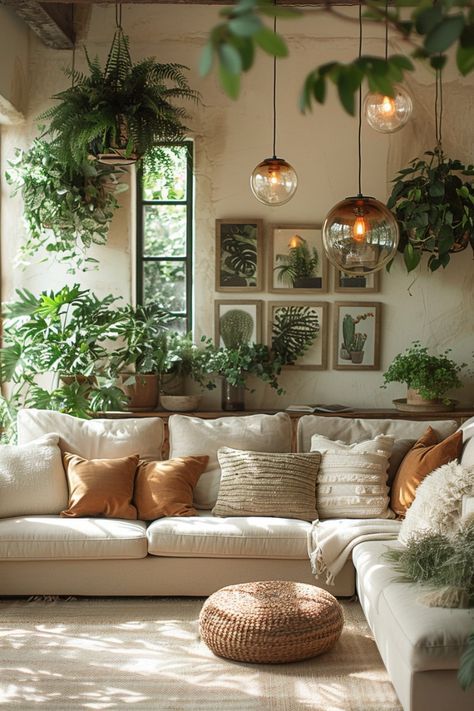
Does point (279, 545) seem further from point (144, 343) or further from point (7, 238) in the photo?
point (7, 238)

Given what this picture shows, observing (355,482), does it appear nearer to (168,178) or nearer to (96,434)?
(96,434)

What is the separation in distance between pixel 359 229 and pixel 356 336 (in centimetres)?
245

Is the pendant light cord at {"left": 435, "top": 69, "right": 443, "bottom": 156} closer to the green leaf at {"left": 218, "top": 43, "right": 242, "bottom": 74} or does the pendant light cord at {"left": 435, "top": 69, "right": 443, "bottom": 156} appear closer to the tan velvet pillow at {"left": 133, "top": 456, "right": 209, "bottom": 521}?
the tan velvet pillow at {"left": 133, "top": 456, "right": 209, "bottom": 521}

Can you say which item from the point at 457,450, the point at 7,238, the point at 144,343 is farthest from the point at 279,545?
the point at 7,238

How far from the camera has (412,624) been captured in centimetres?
298

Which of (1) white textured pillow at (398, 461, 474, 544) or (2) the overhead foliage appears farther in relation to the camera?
(1) white textured pillow at (398, 461, 474, 544)

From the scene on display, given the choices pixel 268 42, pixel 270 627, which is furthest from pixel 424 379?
pixel 268 42

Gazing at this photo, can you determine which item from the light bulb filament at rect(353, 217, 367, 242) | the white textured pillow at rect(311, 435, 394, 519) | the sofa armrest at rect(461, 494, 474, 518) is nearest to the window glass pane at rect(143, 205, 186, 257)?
the white textured pillow at rect(311, 435, 394, 519)

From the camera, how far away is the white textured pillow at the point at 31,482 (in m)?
4.56

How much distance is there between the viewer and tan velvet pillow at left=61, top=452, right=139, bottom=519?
15.0 ft

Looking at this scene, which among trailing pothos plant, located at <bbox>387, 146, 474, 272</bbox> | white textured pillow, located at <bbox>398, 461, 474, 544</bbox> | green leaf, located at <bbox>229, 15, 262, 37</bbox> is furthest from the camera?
trailing pothos plant, located at <bbox>387, 146, 474, 272</bbox>

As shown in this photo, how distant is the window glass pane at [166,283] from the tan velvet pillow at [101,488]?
1.74m

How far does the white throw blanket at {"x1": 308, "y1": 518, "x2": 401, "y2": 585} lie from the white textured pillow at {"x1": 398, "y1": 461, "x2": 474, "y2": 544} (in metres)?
0.20

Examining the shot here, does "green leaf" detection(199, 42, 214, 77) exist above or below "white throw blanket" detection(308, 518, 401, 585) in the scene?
above
